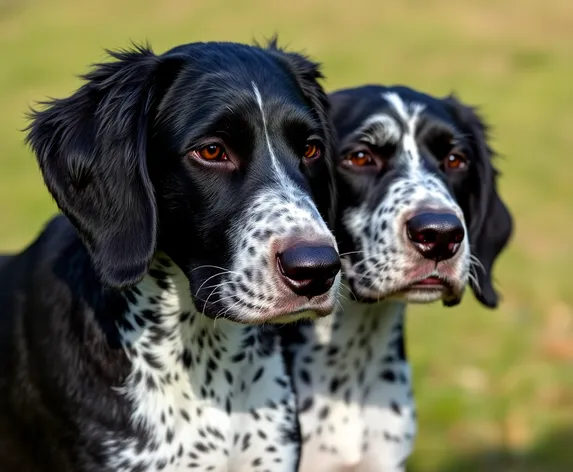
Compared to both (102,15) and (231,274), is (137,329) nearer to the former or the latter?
(231,274)

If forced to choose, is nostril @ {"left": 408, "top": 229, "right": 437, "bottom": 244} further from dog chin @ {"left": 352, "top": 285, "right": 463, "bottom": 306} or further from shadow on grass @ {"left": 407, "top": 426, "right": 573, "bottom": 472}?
shadow on grass @ {"left": 407, "top": 426, "right": 573, "bottom": 472}

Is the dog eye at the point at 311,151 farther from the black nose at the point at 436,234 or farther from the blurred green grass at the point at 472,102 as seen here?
the blurred green grass at the point at 472,102

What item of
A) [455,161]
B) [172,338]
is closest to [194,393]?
[172,338]

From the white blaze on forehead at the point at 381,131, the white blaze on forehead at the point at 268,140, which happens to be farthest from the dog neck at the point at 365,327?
the white blaze on forehead at the point at 268,140

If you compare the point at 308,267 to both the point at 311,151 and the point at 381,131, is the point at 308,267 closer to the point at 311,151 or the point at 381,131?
the point at 311,151

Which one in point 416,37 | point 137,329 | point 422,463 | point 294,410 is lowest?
point 416,37

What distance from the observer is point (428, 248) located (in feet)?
13.8

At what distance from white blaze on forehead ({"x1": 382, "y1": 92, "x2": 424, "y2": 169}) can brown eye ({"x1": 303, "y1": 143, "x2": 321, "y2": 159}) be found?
0.66 m

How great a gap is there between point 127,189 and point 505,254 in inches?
280

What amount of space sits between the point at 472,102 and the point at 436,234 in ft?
45.3

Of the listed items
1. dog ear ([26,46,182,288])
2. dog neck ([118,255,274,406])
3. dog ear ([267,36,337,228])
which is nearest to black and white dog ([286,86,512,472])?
dog ear ([267,36,337,228])

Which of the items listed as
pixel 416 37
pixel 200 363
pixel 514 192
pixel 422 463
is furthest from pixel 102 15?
pixel 200 363

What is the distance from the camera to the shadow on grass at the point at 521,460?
603 centimetres

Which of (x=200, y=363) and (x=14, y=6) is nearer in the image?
(x=200, y=363)
